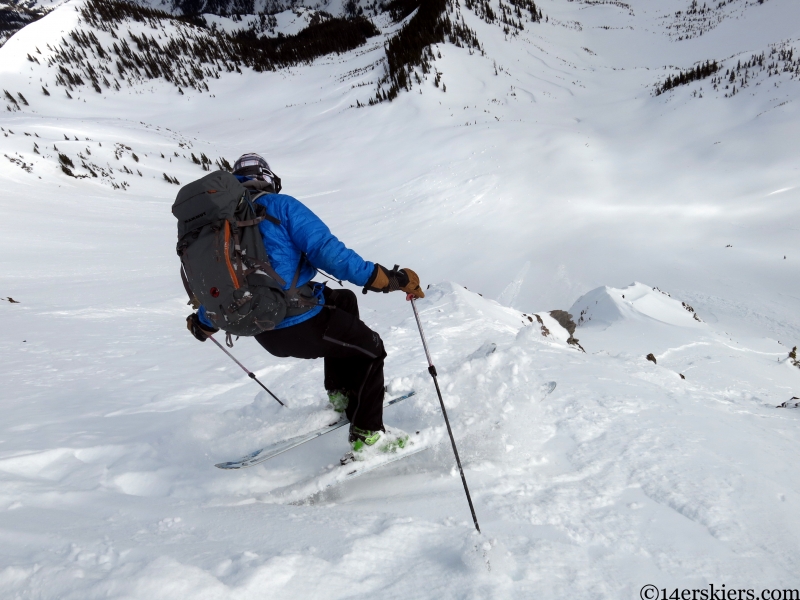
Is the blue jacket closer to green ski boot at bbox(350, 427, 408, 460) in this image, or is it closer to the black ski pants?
the black ski pants

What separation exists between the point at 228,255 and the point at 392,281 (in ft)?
2.61

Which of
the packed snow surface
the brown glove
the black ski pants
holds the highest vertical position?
the brown glove

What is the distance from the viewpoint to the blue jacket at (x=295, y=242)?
2.03 m

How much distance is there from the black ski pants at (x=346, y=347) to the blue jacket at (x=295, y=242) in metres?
0.12

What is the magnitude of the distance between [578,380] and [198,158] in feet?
57.1

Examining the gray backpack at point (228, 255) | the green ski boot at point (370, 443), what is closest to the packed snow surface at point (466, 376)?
the green ski boot at point (370, 443)

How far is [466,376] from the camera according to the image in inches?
119

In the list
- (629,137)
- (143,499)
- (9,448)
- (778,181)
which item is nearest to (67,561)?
(143,499)

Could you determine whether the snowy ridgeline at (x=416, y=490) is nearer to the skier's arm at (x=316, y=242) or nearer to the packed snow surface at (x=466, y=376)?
the packed snow surface at (x=466, y=376)

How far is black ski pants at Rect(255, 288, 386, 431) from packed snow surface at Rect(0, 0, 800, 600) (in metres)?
0.35

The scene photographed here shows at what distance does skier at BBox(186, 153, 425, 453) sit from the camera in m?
2.06

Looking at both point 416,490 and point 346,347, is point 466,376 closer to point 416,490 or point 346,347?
point 416,490

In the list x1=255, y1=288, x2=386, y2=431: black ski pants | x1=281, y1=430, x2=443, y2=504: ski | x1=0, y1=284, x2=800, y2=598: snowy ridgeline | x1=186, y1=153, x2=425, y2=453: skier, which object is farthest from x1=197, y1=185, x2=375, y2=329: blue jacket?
x1=0, y1=284, x2=800, y2=598: snowy ridgeline

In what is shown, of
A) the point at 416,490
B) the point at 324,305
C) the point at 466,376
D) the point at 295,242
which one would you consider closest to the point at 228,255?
the point at 295,242
